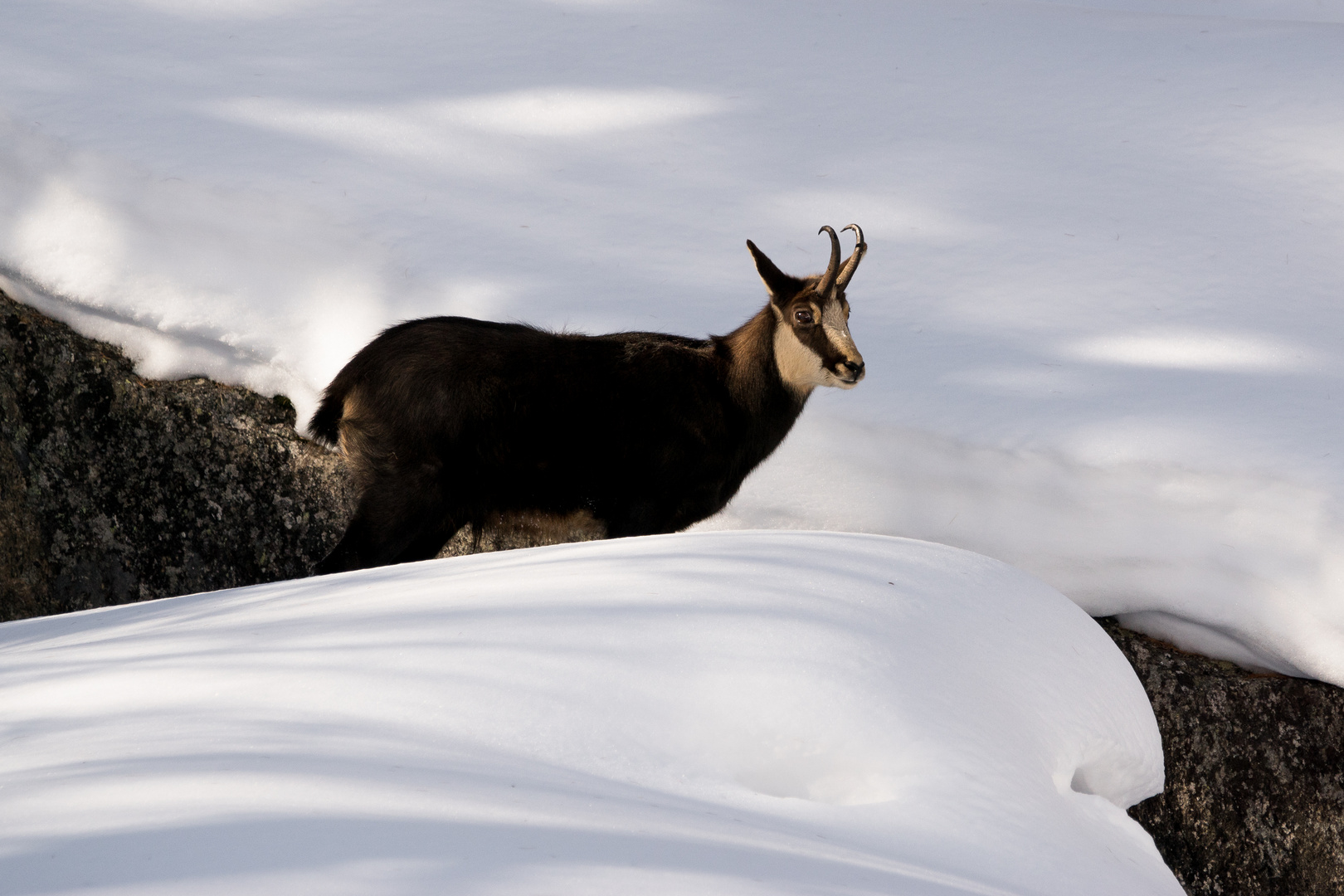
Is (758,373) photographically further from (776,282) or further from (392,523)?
(392,523)

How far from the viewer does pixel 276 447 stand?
13.8 feet

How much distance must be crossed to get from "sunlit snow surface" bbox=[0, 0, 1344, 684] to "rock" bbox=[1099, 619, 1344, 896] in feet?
0.53

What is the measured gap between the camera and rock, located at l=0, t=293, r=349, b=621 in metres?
4.18

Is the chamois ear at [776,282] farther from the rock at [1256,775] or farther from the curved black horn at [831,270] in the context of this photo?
the rock at [1256,775]

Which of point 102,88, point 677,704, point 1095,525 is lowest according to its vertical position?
point 1095,525

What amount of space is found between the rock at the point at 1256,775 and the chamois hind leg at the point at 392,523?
224 cm

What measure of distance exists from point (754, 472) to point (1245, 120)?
2.92m

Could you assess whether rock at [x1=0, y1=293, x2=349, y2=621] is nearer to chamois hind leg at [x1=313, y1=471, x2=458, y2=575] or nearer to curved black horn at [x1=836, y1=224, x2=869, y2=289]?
chamois hind leg at [x1=313, y1=471, x2=458, y2=575]

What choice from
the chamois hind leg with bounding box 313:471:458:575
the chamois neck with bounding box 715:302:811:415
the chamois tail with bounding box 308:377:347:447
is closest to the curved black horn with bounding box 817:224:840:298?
the chamois neck with bounding box 715:302:811:415

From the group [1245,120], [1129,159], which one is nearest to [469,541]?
[1129,159]

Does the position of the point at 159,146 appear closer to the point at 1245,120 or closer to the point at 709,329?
the point at 709,329

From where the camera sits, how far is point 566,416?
12.4 ft

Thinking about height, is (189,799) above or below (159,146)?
below

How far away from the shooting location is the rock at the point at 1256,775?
3.65m
